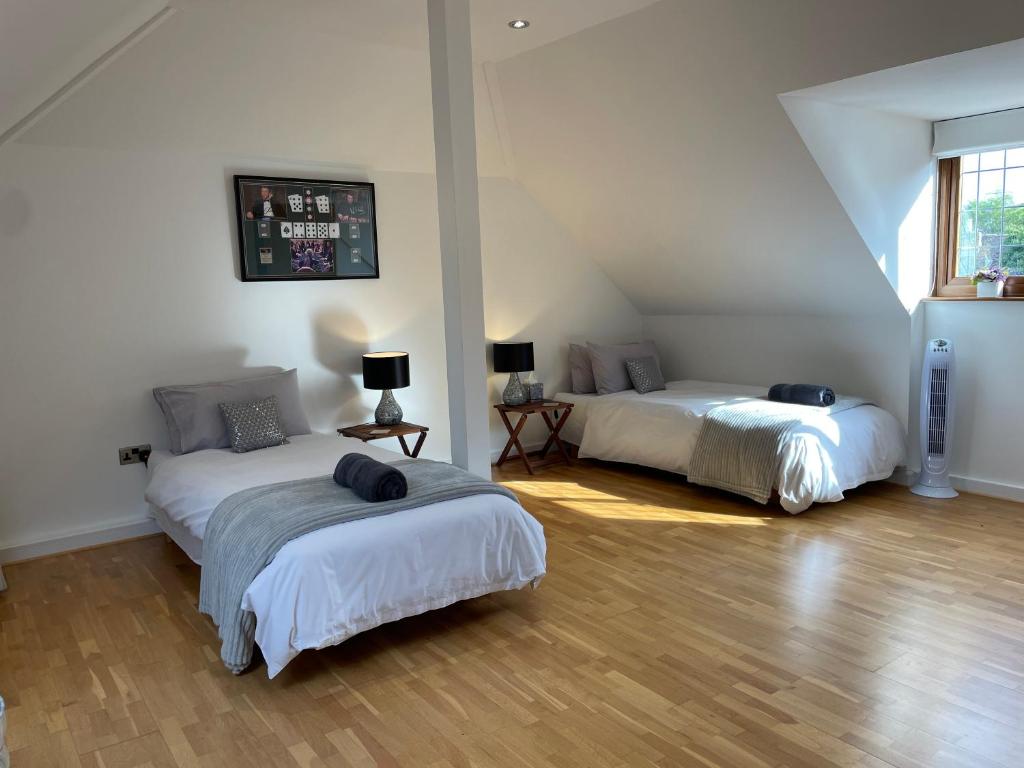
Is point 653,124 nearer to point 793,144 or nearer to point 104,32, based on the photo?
point 793,144

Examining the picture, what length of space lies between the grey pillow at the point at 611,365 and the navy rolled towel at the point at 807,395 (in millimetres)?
A: 1284

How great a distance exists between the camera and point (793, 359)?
5859mm

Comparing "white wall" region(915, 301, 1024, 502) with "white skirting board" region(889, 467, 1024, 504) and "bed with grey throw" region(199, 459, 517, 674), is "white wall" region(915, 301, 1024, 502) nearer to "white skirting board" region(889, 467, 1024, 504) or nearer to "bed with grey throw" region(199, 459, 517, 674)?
"white skirting board" region(889, 467, 1024, 504)

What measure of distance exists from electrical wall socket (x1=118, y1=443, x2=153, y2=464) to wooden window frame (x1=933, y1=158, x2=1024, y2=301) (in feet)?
16.4

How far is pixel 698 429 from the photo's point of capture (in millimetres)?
5172

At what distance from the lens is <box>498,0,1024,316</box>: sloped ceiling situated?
3576 mm

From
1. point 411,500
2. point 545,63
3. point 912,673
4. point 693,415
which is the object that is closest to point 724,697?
point 912,673

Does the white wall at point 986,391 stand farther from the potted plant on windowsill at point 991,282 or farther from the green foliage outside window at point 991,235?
the green foliage outside window at point 991,235

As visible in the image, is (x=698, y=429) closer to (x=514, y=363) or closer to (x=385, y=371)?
(x=514, y=363)

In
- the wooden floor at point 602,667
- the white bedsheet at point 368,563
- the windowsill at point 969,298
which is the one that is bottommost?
the wooden floor at point 602,667

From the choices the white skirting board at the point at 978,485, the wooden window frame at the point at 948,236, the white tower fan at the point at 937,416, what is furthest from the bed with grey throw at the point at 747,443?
the wooden window frame at the point at 948,236

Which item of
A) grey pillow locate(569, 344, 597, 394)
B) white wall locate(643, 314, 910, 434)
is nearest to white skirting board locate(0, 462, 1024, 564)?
white wall locate(643, 314, 910, 434)

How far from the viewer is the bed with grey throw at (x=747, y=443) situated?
182 inches

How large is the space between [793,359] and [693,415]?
45.5 inches
